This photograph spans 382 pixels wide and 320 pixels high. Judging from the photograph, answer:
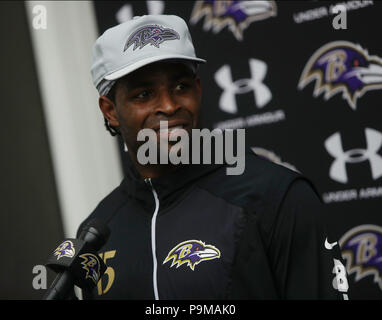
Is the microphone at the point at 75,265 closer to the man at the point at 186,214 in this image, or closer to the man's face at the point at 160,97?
the man at the point at 186,214

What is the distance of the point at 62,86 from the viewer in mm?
2818

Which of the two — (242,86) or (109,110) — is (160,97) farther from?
(242,86)

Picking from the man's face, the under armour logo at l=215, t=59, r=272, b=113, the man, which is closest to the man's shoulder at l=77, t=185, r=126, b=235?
the man

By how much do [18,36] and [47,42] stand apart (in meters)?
0.14

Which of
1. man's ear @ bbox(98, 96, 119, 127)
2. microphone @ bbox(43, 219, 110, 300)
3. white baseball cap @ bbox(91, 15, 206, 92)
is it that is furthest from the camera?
man's ear @ bbox(98, 96, 119, 127)

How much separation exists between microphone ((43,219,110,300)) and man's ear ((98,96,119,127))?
1.24ft

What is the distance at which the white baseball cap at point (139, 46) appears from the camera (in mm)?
1385

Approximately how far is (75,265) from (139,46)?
556 mm

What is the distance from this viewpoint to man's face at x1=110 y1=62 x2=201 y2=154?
1.39 meters

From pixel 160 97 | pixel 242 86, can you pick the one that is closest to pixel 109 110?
pixel 160 97

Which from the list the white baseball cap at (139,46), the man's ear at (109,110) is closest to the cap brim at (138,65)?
the white baseball cap at (139,46)

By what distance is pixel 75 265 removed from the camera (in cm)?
115

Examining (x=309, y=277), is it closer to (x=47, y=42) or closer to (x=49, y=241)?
(x=49, y=241)

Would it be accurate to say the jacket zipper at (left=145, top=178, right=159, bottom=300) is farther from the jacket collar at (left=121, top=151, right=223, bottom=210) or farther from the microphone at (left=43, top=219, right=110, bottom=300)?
the microphone at (left=43, top=219, right=110, bottom=300)
